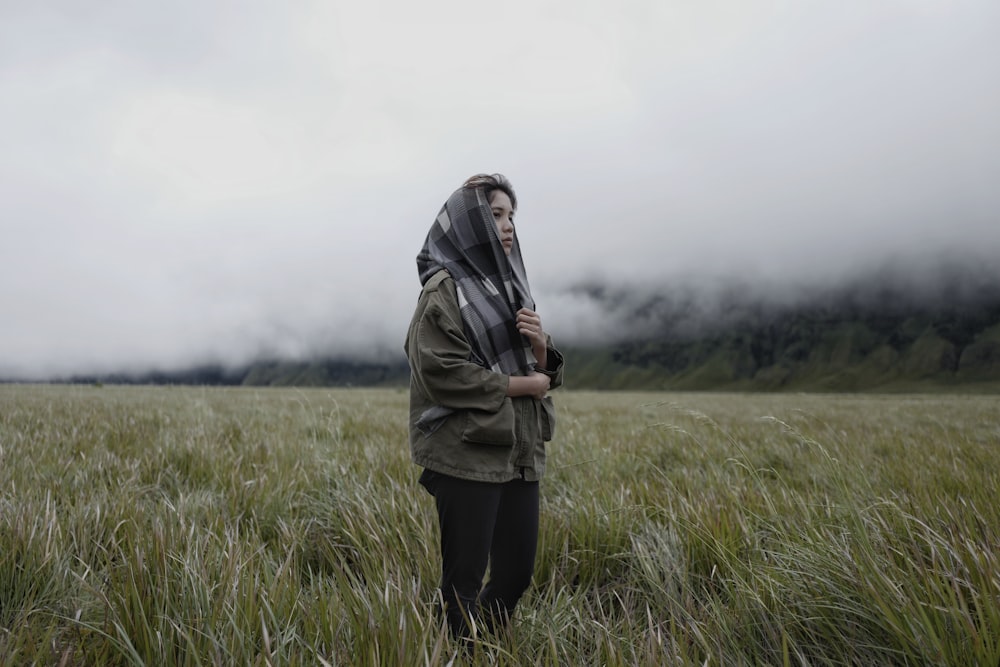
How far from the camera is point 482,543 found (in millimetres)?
2201

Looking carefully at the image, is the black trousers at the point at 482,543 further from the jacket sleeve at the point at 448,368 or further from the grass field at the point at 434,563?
the jacket sleeve at the point at 448,368

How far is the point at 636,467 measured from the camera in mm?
5039

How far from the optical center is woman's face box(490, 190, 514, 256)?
249cm

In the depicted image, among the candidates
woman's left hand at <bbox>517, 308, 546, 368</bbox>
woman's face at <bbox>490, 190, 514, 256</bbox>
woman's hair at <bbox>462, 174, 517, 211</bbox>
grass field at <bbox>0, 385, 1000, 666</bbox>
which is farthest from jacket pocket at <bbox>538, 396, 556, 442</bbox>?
woman's hair at <bbox>462, 174, 517, 211</bbox>

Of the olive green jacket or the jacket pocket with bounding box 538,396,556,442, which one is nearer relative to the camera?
the olive green jacket

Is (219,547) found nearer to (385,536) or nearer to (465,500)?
(385,536)

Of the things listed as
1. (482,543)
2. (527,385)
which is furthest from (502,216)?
(482,543)

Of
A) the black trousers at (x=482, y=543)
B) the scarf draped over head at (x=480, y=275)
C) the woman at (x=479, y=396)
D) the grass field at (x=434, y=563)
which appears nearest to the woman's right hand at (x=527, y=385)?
the woman at (x=479, y=396)

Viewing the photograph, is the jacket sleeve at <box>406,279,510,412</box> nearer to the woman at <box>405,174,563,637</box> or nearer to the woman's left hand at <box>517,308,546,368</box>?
the woman at <box>405,174,563,637</box>

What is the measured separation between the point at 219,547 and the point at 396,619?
1409 millimetres

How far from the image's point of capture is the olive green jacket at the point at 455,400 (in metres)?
2.11

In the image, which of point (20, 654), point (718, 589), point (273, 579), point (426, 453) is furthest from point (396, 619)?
point (718, 589)

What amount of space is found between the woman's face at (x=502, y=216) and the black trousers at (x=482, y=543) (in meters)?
1.16

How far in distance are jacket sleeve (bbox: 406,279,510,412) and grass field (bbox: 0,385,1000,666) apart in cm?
81
